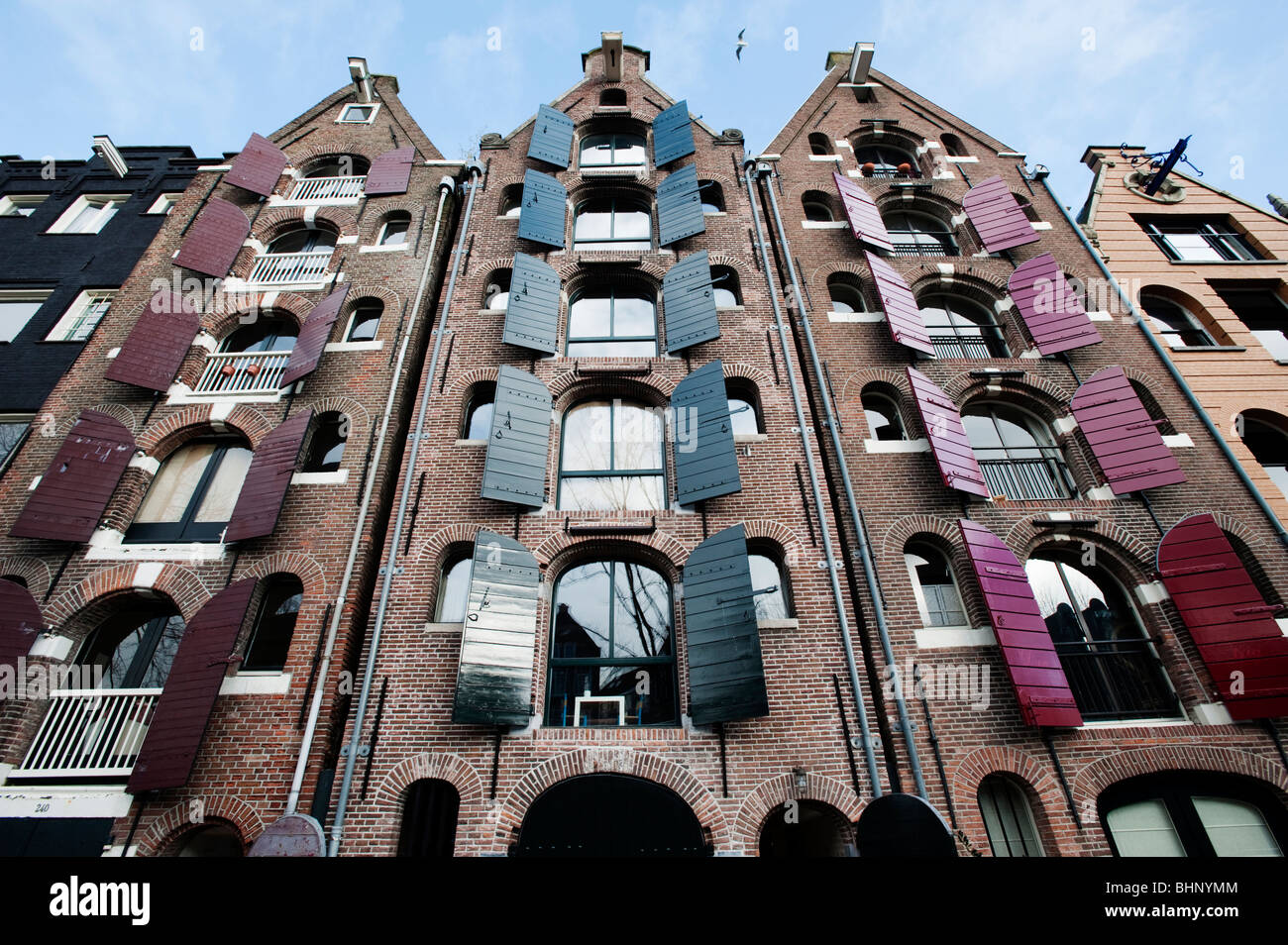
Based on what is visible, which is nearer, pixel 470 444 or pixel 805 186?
pixel 470 444

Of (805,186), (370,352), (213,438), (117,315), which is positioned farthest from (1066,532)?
(117,315)

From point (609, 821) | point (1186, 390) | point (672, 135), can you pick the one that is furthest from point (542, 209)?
point (1186, 390)

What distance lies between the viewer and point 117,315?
46.4 feet

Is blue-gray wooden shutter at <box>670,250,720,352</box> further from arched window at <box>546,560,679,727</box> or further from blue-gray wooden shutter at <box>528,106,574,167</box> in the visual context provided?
blue-gray wooden shutter at <box>528,106,574,167</box>

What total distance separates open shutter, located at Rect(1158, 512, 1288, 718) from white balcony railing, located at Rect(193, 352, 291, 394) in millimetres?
15767

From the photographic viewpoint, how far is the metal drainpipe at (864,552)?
865cm

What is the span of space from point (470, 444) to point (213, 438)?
5.16 meters

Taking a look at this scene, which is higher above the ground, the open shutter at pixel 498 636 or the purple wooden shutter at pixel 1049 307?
the purple wooden shutter at pixel 1049 307

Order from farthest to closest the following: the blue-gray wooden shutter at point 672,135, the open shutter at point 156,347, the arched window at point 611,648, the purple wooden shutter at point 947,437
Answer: the blue-gray wooden shutter at point 672,135, the open shutter at point 156,347, the purple wooden shutter at point 947,437, the arched window at point 611,648

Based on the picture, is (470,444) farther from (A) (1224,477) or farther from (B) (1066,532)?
(A) (1224,477)

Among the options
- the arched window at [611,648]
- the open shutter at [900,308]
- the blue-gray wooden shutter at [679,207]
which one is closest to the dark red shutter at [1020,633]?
the open shutter at [900,308]

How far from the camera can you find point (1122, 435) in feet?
38.4

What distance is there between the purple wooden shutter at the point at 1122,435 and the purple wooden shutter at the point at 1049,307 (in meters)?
0.95

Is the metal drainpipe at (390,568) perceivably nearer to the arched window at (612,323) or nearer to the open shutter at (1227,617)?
the arched window at (612,323)
